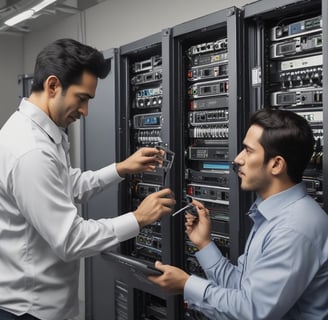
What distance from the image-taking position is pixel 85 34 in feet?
12.4

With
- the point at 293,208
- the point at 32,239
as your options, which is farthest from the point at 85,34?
the point at 293,208

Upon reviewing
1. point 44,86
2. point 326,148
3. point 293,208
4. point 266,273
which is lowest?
point 266,273

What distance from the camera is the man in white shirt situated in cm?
131

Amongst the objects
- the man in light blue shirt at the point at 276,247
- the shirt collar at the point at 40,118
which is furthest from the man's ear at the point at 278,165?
the shirt collar at the point at 40,118

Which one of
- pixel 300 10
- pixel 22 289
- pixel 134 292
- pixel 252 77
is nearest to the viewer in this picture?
pixel 22 289

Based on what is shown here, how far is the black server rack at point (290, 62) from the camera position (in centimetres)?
162

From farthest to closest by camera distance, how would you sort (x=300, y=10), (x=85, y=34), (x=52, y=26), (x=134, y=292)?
(x=52, y=26)
(x=85, y=34)
(x=134, y=292)
(x=300, y=10)

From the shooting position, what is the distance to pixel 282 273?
114 centimetres

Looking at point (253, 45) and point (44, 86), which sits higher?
point (253, 45)

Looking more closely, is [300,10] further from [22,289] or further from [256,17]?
[22,289]

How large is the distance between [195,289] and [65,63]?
0.87m

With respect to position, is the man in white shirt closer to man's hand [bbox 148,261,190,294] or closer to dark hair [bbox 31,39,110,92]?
dark hair [bbox 31,39,110,92]

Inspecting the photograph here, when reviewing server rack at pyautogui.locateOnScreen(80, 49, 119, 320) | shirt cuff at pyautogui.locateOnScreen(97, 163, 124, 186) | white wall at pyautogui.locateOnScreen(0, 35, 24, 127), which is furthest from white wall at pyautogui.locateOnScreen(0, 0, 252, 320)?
shirt cuff at pyautogui.locateOnScreen(97, 163, 124, 186)

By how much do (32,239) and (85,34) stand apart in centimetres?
277
